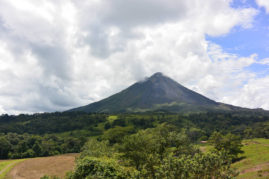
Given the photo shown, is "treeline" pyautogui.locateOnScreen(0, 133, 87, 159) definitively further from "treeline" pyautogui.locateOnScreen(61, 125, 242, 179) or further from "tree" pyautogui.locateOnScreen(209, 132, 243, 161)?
"tree" pyautogui.locateOnScreen(209, 132, 243, 161)

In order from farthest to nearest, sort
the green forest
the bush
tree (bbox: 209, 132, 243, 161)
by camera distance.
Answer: tree (bbox: 209, 132, 243, 161)
the bush
the green forest

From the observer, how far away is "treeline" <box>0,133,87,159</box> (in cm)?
A: 11069

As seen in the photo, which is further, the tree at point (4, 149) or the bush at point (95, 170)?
the tree at point (4, 149)

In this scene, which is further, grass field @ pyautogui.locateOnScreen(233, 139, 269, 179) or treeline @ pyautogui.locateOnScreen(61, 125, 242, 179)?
grass field @ pyautogui.locateOnScreen(233, 139, 269, 179)

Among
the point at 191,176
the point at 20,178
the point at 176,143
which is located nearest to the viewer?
the point at 191,176

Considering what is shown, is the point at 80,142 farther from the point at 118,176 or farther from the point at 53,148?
the point at 118,176

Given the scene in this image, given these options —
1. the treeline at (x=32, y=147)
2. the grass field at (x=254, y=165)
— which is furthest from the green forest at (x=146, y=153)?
the grass field at (x=254, y=165)

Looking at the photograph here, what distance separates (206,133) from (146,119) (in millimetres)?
63145

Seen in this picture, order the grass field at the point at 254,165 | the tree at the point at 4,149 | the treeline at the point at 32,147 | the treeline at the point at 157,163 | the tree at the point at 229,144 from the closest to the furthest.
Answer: the treeline at the point at 157,163 < the grass field at the point at 254,165 < the tree at the point at 229,144 < the tree at the point at 4,149 < the treeline at the point at 32,147

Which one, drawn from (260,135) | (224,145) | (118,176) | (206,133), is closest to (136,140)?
(118,176)

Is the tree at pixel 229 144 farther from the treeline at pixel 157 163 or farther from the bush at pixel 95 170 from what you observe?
the bush at pixel 95 170

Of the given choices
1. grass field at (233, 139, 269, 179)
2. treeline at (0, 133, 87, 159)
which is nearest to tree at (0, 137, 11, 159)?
treeline at (0, 133, 87, 159)

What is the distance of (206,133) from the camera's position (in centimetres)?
Answer: 15550

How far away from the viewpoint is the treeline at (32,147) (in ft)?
363
